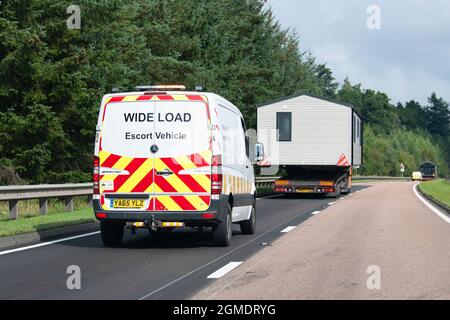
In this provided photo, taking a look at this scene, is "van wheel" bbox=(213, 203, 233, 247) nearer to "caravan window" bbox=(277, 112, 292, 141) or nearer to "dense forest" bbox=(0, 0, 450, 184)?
"dense forest" bbox=(0, 0, 450, 184)

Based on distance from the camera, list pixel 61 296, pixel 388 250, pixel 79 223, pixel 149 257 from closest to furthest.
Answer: pixel 61 296
pixel 149 257
pixel 388 250
pixel 79 223

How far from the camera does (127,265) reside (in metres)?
9.59

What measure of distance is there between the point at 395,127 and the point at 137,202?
503 ft

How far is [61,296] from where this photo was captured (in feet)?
23.8

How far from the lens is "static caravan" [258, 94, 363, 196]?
29.2m

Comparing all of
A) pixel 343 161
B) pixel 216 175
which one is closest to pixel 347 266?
pixel 216 175

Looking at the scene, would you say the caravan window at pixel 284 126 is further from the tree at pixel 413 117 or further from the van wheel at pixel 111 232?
the tree at pixel 413 117

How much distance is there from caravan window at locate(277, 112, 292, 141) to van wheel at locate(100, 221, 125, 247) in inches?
724

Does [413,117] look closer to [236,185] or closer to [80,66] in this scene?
[80,66]

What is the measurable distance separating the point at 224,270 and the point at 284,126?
2132 cm

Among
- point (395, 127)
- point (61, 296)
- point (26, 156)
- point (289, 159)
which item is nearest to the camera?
point (61, 296)

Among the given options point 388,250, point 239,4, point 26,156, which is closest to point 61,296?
point 388,250
